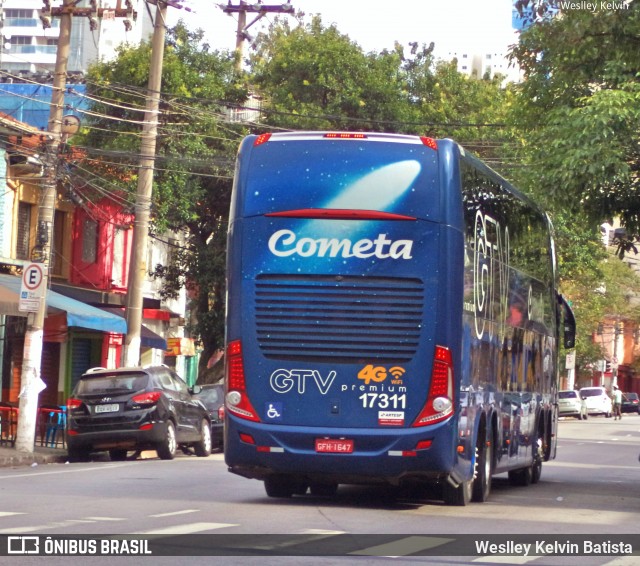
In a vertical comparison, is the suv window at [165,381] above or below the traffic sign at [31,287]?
below

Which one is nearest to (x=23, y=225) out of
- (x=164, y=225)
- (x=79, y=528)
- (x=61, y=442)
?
(x=164, y=225)

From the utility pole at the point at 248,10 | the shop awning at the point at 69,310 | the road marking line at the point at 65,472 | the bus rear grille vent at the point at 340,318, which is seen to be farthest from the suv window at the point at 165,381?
the utility pole at the point at 248,10

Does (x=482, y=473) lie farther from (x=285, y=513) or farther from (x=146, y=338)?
(x=146, y=338)

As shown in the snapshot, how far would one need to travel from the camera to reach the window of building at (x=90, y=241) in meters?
38.6

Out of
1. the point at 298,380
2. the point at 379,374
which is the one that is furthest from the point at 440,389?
the point at 298,380

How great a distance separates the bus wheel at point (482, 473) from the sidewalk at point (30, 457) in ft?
33.0

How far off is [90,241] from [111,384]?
1403 cm

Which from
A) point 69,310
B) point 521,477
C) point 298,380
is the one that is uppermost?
point 69,310

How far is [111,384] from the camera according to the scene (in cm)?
2558

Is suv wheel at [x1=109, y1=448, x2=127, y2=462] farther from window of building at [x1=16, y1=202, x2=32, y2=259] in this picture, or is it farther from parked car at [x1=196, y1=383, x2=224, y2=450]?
window of building at [x1=16, y1=202, x2=32, y2=259]

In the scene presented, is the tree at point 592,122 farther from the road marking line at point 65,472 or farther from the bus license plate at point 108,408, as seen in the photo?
the bus license plate at point 108,408

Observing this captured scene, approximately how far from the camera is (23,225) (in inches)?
1388

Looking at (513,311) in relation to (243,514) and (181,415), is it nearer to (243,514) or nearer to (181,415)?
(243,514)

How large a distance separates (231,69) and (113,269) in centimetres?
674
